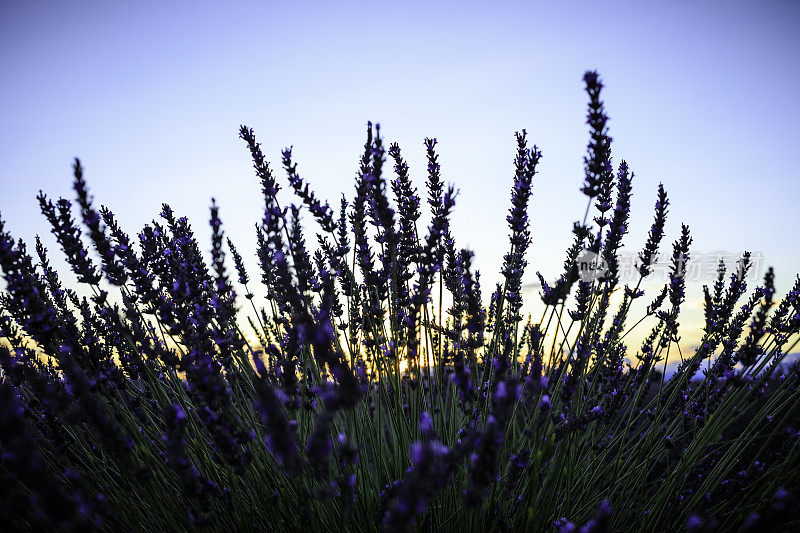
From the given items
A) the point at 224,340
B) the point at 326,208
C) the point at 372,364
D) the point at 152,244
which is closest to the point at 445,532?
the point at 372,364

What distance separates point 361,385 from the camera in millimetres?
1969

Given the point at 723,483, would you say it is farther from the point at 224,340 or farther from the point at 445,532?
the point at 224,340

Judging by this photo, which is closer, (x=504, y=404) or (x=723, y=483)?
(x=504, y=404)

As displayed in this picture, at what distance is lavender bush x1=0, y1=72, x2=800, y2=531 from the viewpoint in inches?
57.6

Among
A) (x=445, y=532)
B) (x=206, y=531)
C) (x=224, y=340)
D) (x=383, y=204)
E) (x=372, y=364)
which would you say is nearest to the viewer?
(x=206, y=531)

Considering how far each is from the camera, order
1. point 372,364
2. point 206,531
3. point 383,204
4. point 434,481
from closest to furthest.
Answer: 1. point 434,481
2. point 206,531
3. point 383,204
4. point 372,364

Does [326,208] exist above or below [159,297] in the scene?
above

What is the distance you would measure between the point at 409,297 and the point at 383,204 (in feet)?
2.36

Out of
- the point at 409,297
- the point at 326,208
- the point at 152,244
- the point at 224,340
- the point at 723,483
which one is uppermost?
the point at 152,244

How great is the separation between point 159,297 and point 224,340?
43cm

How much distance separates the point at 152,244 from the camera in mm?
2580

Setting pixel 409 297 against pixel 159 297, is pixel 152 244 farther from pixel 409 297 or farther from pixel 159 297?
pixel 409 297

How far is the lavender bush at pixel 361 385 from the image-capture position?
1.46m

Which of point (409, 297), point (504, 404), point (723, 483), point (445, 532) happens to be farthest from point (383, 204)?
point (723, 483)
